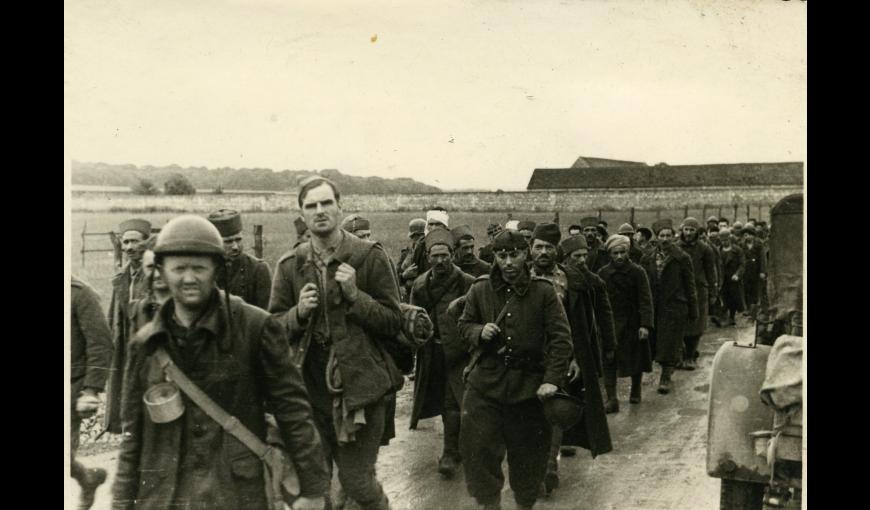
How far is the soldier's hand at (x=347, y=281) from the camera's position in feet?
16.8

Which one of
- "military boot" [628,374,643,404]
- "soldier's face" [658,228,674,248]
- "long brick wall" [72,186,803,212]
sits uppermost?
"long brick wall" [72,186,803,212]

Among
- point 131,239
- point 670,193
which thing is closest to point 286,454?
point 131,239

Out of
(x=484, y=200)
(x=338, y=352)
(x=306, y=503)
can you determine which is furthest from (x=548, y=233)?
(x=306, y=503)

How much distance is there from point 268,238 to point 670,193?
29.0 feet

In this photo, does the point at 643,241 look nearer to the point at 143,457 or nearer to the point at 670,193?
the point at 670,193

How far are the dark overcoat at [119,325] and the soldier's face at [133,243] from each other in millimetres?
107

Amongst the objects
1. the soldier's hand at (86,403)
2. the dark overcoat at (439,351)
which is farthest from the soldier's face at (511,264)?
the soldier's hand at (86,403)

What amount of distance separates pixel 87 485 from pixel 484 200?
5.12m

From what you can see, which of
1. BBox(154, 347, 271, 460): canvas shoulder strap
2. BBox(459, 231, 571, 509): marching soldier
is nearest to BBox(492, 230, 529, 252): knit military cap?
BBox(459, 231, 571, 509): marching soldier

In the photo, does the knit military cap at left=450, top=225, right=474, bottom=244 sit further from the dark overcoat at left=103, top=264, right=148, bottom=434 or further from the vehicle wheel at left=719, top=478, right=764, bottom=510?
the vehicle wheel at left=719, top=478, right=764, bottom=510

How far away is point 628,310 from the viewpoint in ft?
30.5

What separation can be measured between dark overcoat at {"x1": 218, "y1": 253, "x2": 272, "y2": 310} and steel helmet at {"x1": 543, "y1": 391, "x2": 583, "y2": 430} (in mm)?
2249

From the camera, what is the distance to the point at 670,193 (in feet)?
48.3

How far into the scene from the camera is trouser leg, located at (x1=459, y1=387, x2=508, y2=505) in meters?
5.53
